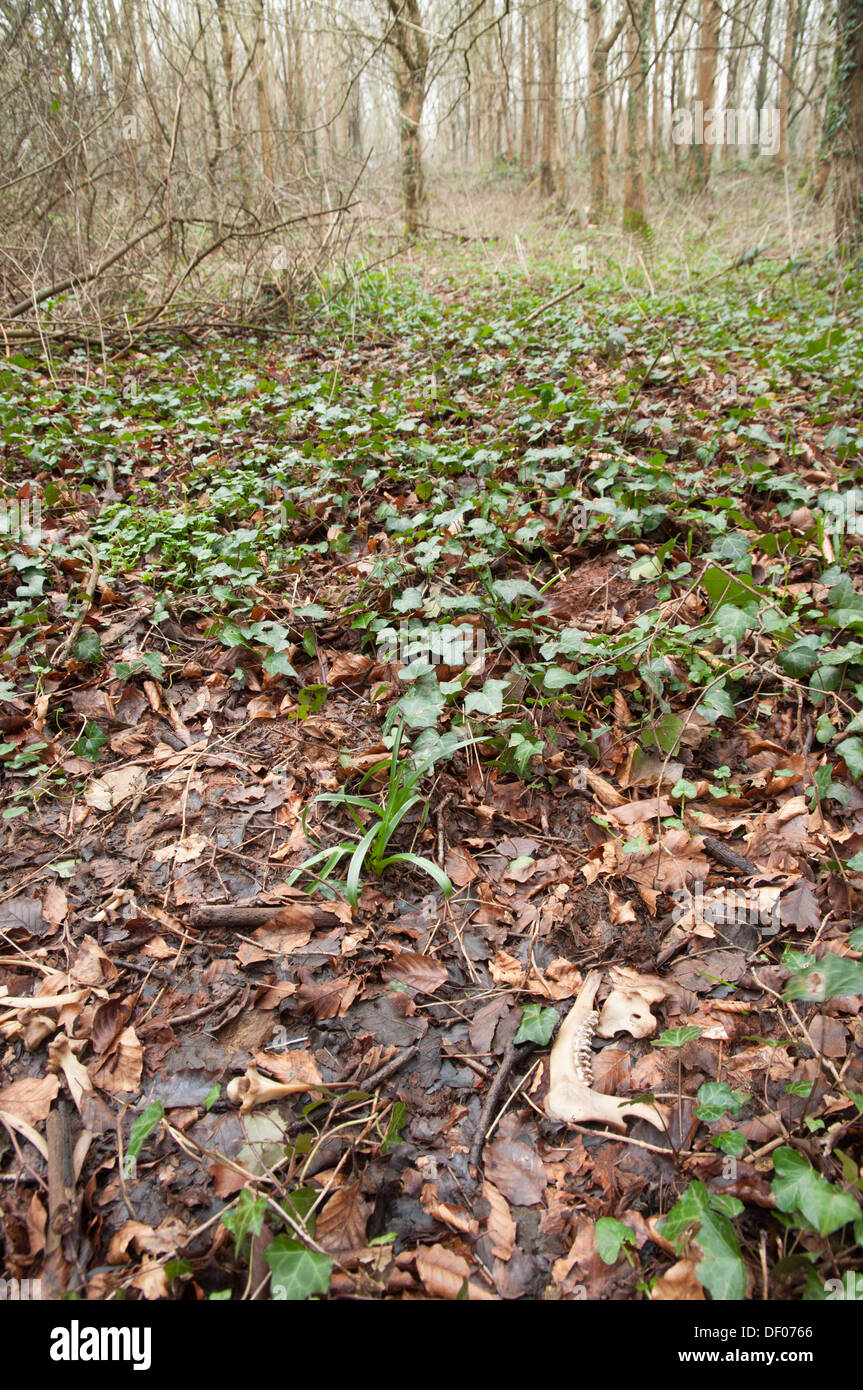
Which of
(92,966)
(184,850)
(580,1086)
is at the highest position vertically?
(184,850)

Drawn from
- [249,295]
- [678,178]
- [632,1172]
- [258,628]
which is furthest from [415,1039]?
[678,178]

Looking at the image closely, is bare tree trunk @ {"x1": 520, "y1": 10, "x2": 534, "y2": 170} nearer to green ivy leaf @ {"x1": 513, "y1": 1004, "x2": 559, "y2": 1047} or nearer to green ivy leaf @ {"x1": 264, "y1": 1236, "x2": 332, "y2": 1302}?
green ivy leaf @ {"x1": 513, "y1": 1004, "x2": 559, "y2": 1047}

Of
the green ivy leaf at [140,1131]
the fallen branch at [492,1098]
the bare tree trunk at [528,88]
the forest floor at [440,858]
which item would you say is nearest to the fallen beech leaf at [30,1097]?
the forest floor at [440,858]

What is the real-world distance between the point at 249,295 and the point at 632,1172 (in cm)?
738

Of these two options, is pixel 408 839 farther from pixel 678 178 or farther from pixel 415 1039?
pixel 678 178

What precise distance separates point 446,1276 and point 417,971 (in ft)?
2.01

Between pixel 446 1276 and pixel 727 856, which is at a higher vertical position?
pixel 727 856

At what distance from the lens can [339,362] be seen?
5.63 metres

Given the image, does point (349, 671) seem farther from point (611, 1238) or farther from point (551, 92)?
point (551, 92)

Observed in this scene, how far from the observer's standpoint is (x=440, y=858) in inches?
80.4

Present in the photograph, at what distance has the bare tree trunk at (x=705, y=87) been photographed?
456 inches

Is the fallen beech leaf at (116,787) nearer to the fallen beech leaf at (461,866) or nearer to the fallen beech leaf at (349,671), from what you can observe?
the fallen beech leaf at (349,671)

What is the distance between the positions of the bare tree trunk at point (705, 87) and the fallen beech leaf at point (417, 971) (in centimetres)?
1359

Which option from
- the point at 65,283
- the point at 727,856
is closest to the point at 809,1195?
the point at 727,856
